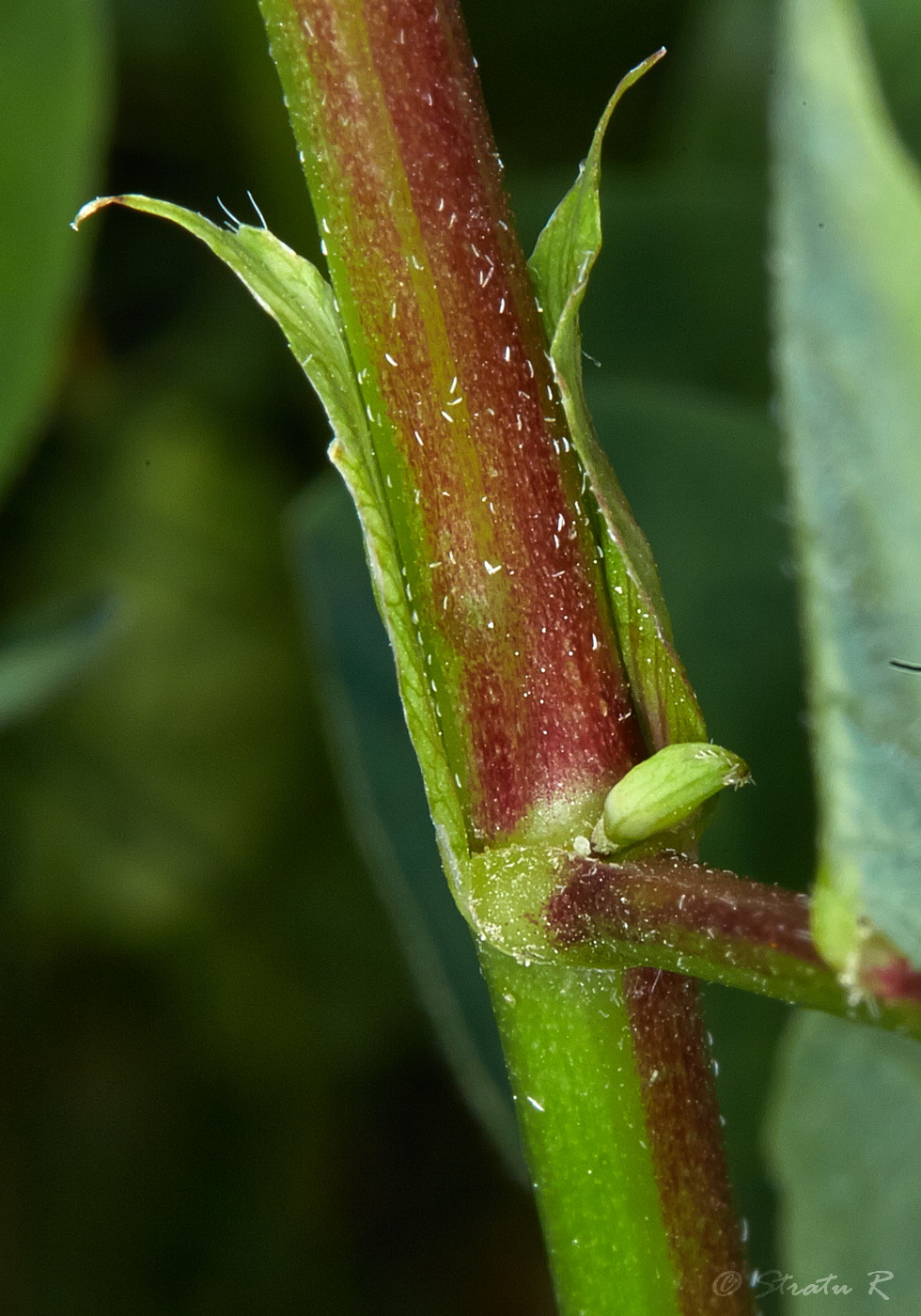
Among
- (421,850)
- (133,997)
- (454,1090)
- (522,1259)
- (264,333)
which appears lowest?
(522,1259)

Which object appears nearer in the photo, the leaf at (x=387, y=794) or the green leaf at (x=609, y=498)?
the green leaf at (x=609, y=498)

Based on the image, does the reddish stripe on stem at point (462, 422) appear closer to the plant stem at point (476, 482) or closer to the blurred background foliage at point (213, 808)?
the plant stem at point (476, 482)

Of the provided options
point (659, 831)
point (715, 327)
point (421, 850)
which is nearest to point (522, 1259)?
point (421, 850)

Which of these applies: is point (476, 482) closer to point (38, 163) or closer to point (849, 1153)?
point (849, 1153)

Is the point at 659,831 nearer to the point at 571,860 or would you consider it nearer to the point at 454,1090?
the point at 571,860

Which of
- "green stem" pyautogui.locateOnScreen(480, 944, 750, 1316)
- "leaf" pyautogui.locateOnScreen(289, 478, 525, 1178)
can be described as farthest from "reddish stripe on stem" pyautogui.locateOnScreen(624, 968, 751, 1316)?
"leaf" pyautogui.locateOnScreen(289, 478, 525, 1178)

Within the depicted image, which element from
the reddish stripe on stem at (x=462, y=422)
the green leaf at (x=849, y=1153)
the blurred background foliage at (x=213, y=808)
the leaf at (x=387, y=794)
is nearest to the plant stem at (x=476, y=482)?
the reddish stripe on stem at (x=462, y=422)
